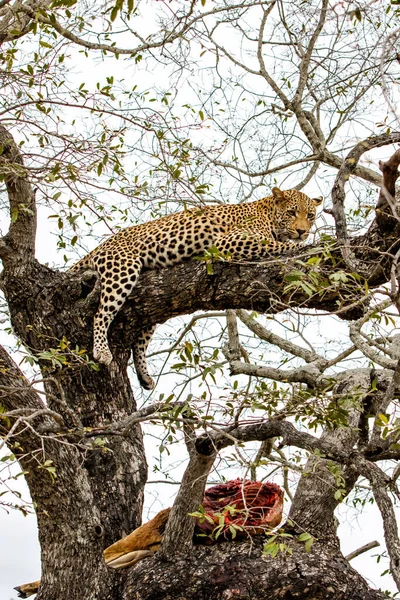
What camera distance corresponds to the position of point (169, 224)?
7.74 meters

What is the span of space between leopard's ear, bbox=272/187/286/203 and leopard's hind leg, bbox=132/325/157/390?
1832mm

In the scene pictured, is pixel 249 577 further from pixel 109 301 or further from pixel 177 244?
pixel 177 244

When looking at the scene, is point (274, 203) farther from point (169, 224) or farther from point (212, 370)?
point (212, 370)

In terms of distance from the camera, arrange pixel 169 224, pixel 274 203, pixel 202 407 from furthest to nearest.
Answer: pixel 274 203 → pixel 169 224 → pixel 202 407

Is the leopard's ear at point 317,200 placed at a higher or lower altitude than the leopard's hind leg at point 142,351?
higher

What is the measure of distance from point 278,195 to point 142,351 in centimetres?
205

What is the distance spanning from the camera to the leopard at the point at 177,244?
6.87m

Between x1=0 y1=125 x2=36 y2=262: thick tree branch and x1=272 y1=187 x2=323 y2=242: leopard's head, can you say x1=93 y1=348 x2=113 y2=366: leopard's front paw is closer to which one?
x1=0 y1=125 x2=36 y2=262: thick tree branch

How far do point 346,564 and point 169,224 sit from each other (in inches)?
130

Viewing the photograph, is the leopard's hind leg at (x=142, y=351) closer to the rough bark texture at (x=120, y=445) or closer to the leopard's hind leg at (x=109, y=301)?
the rough bark texture at (x=120, y=445)

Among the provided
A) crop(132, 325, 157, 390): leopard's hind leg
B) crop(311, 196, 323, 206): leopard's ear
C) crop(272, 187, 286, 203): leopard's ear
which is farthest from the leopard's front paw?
crop(311, 196, 323, 206): leopard's ear

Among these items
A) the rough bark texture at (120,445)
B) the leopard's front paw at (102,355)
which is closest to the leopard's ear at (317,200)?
the rough bark texture at (120,445)

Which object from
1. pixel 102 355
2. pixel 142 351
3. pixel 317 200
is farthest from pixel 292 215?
pixel 102 355

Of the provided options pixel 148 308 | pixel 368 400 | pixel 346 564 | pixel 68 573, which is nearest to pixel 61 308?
pixel 148 308
